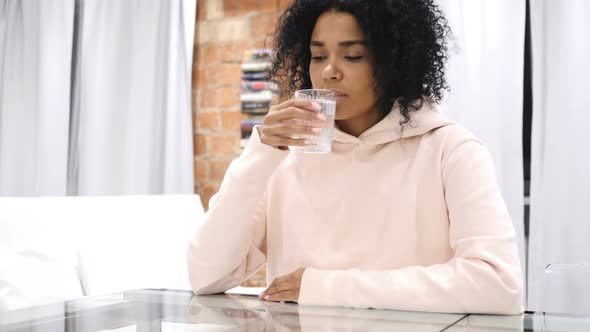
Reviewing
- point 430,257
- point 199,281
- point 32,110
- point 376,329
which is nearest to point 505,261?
point 430,257

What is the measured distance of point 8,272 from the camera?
2.09 meters

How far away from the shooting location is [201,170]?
357 cm

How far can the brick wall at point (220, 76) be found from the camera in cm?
342

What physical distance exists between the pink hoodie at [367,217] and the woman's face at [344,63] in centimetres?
8

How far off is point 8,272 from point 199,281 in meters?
1.05

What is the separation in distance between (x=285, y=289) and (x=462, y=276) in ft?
1.04

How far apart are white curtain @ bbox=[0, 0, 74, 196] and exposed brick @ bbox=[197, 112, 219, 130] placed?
2.45 ft

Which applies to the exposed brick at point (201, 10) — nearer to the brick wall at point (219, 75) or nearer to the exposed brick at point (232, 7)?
the brick wall at point (219, 75)

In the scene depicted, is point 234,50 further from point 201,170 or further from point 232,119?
point 201,170

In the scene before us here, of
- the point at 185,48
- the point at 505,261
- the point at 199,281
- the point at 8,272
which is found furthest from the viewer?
the point at 185,48

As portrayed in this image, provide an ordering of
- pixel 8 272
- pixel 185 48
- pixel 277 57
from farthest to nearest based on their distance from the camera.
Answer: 1. pixel 185 48
2. pixel 8 272
3. pixel 277 57

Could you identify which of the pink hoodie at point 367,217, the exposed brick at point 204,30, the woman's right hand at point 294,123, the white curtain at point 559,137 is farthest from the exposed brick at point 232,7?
the woman's right hand at point 294,123

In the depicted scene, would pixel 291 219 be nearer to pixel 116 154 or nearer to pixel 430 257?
pixel 430 257

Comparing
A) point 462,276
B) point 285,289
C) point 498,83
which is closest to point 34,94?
point 498,83
